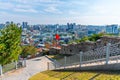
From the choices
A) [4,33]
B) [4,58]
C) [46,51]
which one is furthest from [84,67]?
[46,51]

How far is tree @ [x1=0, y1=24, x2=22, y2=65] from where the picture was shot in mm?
19516

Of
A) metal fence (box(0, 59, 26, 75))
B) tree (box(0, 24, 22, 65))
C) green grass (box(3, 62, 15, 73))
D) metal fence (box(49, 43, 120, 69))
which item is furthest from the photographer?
tree (box(0, 24, 22, 65))

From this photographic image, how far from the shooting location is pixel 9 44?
19.9 m

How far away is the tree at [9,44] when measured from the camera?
19516 millimetres

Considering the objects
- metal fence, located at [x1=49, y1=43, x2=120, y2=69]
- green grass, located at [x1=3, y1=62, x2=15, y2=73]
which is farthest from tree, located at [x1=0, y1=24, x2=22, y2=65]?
metal fence, located at [x1=49, y1=43, x2=120, y2=69]

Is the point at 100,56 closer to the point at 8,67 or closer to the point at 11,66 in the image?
the point at 8,67

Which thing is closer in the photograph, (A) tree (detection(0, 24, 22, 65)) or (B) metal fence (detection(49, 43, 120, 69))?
(B) metal fence (detection(49, 43, 120, 69))

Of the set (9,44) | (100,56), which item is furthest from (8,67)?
(100,56)

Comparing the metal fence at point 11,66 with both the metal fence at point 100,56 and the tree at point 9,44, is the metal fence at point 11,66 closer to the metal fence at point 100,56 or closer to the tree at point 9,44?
the tree at point 9,44

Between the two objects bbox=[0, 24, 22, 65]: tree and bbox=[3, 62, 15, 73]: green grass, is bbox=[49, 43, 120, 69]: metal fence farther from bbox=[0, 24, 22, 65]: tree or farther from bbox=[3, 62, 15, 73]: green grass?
bbox=[0, 24, 22, 65]: tree

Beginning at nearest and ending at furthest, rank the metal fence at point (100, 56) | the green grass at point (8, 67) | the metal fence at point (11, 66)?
the metal fence at point (100, 56) → the metal fence at point (11, 66) → the green grass at point (8, 67)

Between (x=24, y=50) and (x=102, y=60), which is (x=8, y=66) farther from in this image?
(x=24, y=50)

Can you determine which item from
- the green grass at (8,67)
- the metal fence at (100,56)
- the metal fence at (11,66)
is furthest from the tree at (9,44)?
the metal fence at (100,56)

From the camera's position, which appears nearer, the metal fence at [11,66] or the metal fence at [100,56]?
the metal fence at [100,56]
